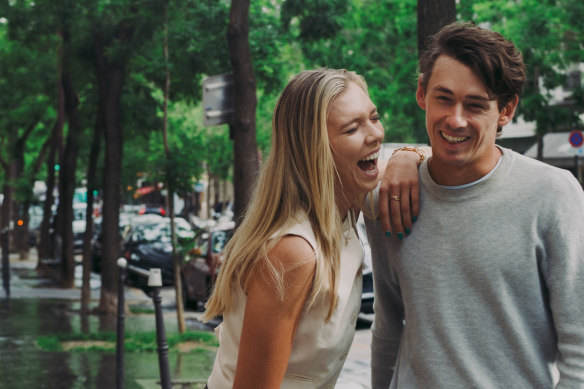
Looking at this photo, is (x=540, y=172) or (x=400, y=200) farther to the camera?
(x=400, y=200)

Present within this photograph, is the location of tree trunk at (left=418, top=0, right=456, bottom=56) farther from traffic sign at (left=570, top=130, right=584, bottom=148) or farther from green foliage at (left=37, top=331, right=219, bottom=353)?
traffic sign at (left=570, top=130, right=584, bottom=148)

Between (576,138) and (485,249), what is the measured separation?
2021cm

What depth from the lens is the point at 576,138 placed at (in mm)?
21438

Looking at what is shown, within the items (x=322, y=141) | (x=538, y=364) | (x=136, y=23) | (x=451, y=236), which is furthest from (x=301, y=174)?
(x=136, y=23)

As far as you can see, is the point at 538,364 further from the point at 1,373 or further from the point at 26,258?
the point at 26,258

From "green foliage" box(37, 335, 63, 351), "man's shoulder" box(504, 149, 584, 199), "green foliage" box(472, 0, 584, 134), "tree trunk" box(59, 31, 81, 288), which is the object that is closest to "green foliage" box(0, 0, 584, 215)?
"green foliage" box(472, 0, 584, 134)

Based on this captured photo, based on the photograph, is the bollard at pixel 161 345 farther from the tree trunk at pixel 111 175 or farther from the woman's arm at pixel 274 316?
the tree trunk at pixel 111 175

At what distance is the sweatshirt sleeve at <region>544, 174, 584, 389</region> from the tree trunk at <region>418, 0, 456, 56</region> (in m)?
3.63

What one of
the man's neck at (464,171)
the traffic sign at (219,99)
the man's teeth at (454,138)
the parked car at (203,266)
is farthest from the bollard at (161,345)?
the parked car at (203,266)

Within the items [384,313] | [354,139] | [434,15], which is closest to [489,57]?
[354,139]

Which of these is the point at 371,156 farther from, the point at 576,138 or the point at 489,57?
the point at 576,138

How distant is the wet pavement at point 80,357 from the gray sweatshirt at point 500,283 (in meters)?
2.71

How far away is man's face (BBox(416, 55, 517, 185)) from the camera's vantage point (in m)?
2.47

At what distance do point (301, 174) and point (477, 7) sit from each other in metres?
20.8
